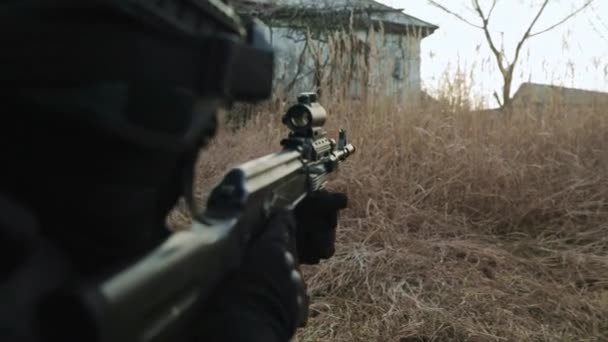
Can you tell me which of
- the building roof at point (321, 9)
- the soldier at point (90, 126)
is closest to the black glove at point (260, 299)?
the soldier at point (90, 126)

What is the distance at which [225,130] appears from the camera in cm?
497

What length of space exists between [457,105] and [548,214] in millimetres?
1023

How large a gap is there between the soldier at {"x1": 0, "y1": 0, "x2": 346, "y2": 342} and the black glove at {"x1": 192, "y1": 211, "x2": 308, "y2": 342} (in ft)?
0.79

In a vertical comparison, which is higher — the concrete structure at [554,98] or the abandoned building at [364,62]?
the abandoned building at [364,62]

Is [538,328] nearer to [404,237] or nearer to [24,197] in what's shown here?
[404,237]

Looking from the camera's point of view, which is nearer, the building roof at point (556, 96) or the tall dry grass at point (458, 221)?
the tall dry grass at point (458, 221)

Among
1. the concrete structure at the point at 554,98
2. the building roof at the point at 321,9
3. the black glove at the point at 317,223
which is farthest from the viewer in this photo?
the building roof at the point at 321,9

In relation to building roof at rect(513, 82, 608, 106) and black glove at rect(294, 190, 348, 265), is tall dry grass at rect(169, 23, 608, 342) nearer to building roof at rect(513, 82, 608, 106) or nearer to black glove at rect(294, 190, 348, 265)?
building roof at rect(513, 82, 608, 106)

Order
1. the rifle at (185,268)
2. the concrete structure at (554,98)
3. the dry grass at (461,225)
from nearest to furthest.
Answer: the rifle at (185,268) < the dry grass at (461,225) < the concrete structure at (554,98)

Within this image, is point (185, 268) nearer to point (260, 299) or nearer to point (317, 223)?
point (260, 299)

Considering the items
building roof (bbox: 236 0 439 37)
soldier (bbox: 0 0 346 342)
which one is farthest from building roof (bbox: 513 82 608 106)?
soldier (bbox: 0 0 346 342)

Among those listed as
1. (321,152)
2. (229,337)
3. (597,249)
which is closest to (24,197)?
(229,337)

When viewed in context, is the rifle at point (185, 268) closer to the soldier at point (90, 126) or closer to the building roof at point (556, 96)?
the soldier at point (90, 126)

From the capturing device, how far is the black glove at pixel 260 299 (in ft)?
3.19
